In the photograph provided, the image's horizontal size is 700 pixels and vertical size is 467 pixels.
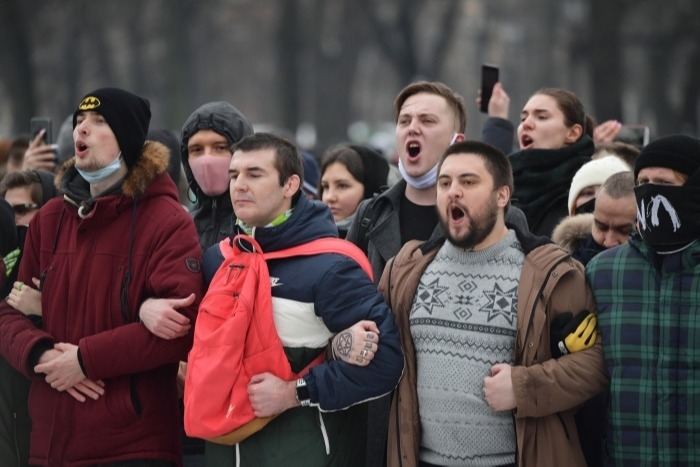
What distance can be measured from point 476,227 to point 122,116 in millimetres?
1753

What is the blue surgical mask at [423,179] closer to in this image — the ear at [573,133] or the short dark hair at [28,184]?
the ear at [573,133]

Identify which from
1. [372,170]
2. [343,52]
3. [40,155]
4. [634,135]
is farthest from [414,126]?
[343,52]

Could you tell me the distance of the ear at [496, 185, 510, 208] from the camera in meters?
5.34

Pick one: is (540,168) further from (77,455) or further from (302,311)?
(77,455)

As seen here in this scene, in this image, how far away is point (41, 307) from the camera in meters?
5.66

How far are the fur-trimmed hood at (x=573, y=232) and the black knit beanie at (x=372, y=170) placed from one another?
6.37 feet

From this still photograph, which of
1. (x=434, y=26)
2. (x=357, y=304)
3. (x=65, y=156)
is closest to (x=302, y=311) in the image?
(x=357, y=304)

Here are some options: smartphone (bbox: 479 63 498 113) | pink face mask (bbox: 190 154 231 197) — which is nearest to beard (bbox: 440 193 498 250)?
pink face mask (bbox: 190 154 231 197)

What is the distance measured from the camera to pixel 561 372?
505 cm

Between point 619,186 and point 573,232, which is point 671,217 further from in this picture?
point 573,232

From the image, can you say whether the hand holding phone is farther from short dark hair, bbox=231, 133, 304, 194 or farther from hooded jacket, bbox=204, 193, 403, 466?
hooded jacket, bbox=204, 193, 403, 466

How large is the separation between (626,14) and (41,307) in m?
19.6

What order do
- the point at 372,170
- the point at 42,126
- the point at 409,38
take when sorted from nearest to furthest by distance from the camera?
the point at 372,170 < the point at 42,126 < the point at 409,38

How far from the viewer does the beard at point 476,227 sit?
17.2ft
